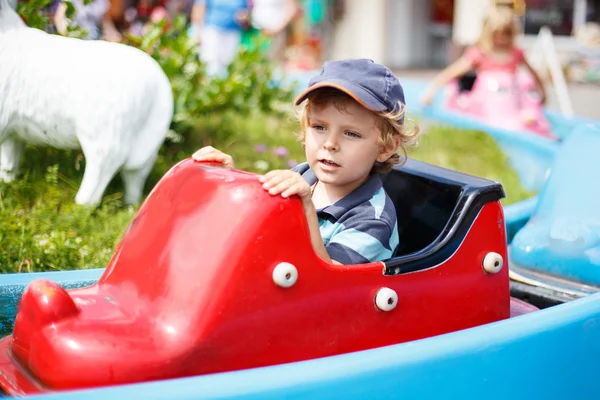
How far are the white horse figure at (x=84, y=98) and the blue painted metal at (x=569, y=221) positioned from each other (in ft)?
5.03

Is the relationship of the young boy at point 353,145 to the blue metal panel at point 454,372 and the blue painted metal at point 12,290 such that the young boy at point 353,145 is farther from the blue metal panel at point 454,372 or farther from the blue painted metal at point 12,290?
the blue painted metal at point 12,290

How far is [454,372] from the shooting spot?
201 cm

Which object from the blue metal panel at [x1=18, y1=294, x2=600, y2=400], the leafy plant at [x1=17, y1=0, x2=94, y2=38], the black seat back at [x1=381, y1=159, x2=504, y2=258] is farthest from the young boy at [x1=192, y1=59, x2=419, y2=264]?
the leafy plant at [x1=17, y1=0, x2=94, y2=38]

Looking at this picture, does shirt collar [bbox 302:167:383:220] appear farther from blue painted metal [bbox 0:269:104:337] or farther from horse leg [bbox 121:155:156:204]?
horse leg [bbox 121:155:156:204]

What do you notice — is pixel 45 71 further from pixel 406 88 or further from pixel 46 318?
pixel 406 88

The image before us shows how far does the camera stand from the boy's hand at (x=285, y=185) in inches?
78.2

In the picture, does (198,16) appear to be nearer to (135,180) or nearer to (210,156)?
(135,180)

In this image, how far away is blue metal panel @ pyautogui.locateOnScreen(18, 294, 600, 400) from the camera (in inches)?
67.0

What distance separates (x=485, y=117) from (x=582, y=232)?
3.56m

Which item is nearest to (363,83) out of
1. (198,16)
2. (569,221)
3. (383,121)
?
(383,121)

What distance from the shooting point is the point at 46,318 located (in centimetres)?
188

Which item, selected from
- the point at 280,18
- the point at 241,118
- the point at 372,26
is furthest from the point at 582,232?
the point at 372,26

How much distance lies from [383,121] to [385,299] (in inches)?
20.2

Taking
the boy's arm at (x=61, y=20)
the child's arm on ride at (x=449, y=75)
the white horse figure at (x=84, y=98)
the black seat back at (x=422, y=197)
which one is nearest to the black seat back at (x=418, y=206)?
the black seat back at (x=422, y=197)
